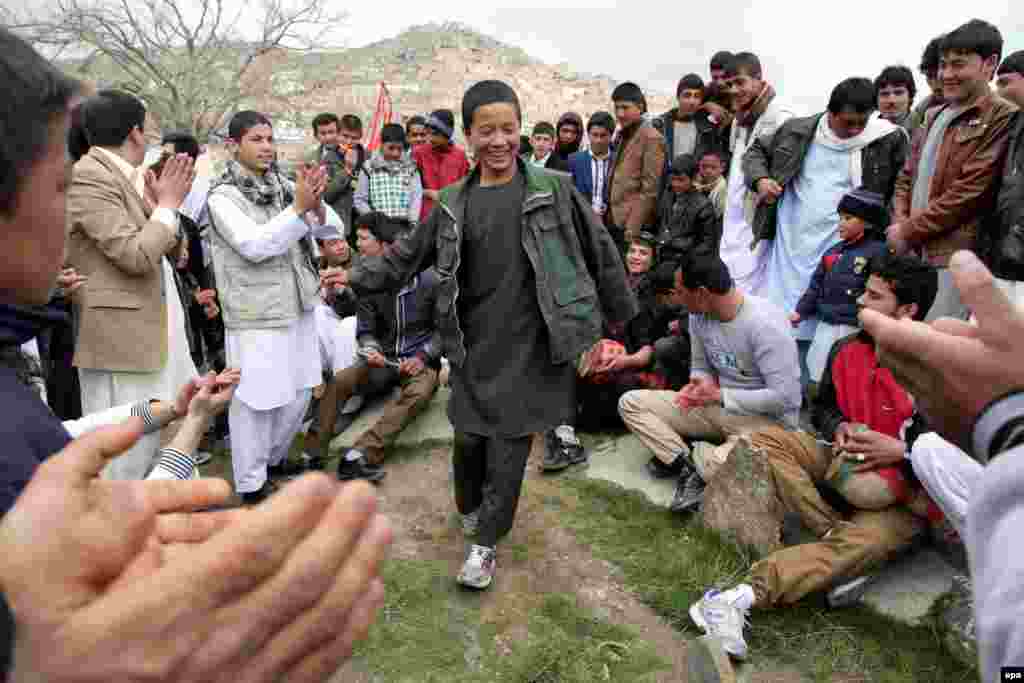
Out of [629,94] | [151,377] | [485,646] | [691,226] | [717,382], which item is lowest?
[485,646]

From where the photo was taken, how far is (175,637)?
550 millimetres

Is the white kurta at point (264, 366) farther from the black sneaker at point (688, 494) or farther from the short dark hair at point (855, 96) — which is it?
the short dark hair at point (855, 96)

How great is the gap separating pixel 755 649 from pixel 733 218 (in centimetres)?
309

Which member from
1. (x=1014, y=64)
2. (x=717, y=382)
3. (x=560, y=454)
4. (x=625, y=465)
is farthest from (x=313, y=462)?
(x=1014, y=64)

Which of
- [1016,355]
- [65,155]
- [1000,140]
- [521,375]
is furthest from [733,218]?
[65,155]

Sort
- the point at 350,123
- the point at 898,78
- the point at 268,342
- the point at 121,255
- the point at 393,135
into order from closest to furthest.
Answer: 1. the point at 121,255
2. the point at 268,342
3. the point at 898,78
4. the point at 393,135
5. the point at 350,123

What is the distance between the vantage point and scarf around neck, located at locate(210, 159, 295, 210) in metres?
3.26

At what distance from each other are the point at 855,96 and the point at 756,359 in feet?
5.98

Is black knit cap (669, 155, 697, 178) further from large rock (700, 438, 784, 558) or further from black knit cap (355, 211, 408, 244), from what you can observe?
large rock (700, 438, 784, 558)

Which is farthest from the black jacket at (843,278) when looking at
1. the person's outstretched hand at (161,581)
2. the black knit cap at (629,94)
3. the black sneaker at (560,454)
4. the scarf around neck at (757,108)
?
the person's outstretched hand at (161,581)

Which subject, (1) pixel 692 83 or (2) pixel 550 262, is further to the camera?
(1) pixel 692 83

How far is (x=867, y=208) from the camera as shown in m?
3.77

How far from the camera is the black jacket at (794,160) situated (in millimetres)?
3998

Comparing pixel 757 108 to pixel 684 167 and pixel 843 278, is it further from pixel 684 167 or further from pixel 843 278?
pixel 843 278
